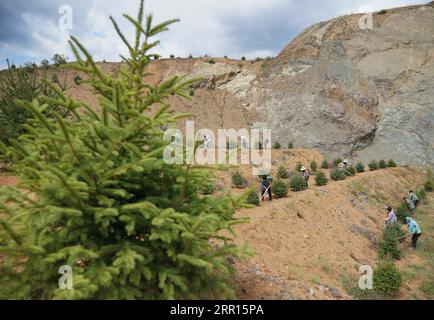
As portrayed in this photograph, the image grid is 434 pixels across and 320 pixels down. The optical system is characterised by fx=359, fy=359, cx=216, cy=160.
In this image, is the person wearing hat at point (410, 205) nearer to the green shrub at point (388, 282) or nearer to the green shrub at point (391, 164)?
the green shrub at point (391, 164)

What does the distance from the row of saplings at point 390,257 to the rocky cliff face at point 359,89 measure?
9.43 m

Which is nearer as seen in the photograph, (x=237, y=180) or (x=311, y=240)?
(x=311, y=240)

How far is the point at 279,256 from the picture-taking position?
12383 mm

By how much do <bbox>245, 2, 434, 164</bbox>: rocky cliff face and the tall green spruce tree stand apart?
29.7 metres

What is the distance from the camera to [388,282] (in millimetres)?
11133

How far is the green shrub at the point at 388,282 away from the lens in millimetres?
11070

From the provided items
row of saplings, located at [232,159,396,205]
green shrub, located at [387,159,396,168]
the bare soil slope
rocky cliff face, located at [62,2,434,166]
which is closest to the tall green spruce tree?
the bare soil slope

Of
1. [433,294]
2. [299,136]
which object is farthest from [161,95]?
[299,136]

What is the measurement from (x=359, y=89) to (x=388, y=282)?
2885 centimetres

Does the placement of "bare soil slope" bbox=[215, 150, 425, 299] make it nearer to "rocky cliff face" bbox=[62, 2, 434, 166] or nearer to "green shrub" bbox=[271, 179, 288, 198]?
"green shrub" bbox=[271, 179, 288, 198]

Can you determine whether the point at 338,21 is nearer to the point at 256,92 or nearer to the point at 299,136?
the point at 256,92
